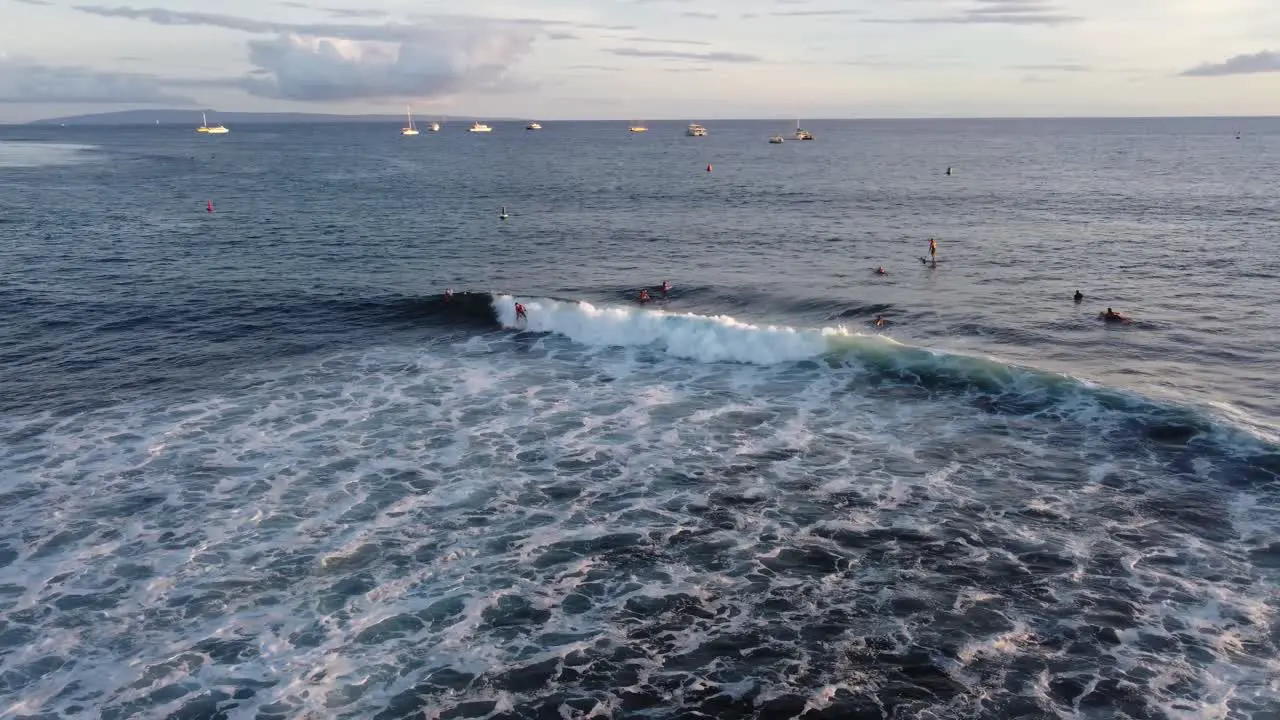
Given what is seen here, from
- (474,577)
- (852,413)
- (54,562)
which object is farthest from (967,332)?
(54,562)

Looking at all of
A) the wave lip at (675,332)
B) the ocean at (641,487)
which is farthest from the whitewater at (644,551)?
the wave lip at (675,332)

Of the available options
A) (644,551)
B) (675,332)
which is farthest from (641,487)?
(675,332)

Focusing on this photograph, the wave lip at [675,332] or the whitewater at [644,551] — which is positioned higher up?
the wave lip at [675,332]

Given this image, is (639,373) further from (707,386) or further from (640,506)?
(640,506)

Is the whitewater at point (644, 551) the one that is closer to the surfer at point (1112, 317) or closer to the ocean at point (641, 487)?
the ocean at point (641, 487)

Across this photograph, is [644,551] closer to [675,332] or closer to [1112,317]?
[675,332]

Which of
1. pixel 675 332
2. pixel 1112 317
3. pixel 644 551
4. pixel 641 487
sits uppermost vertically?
pixel 1112 317
